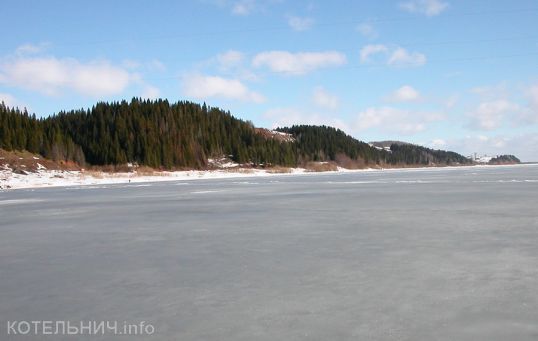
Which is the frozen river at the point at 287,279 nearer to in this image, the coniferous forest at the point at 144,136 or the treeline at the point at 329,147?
the coniferous forest at the point at 144,136

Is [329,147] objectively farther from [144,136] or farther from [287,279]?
[287,279]

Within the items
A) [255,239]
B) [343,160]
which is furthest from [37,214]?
[343,160]

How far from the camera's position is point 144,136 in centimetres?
9281

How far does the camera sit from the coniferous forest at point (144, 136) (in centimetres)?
7025

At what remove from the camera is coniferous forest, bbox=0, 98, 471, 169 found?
70.2m

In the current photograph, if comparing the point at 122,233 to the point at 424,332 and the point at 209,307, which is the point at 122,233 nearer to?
the point at 209,307

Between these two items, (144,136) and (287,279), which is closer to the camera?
(287,279)

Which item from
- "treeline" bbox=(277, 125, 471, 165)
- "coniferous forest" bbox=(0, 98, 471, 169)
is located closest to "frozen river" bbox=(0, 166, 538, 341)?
"coniferous forest" bbox=(0, 98, 471, 169)

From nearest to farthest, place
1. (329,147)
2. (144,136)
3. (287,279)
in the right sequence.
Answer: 1. (287,279)
2. (144,136)
3. (329,147)

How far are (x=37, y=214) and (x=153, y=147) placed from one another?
259 ft

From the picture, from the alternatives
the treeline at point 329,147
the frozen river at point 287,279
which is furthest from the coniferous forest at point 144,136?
the frozen river at point 287,279

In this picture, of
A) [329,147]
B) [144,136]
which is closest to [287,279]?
[144,136]

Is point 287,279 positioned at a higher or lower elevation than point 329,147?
lower

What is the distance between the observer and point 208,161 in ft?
338
